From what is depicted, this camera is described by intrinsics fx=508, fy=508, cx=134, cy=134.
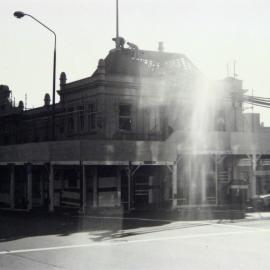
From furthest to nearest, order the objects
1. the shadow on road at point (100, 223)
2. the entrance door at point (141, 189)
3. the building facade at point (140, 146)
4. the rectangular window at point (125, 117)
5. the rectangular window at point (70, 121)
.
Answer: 1. the rectangular window at point (70, 121)
2. the rectangular window at point (125, 117)
3. the entrance door at point (141, 189)
4. the building facade at point (140, 146)
5. the shadow on road at point (100, 223)

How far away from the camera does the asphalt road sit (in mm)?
12562

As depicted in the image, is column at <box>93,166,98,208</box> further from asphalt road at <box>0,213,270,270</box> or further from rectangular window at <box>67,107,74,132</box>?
rectangular window at <box>67,107,74,132</box>

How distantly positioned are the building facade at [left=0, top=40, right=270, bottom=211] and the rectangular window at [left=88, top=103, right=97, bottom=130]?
7 centimetres

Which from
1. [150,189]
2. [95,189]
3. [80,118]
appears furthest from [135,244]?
[80,118]

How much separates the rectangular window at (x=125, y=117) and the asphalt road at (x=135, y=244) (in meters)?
10.8

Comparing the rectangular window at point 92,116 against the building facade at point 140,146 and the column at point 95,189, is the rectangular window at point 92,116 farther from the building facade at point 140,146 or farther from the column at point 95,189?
the column at point 95,189

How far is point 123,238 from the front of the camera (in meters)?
17.2

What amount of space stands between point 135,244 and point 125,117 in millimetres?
18444

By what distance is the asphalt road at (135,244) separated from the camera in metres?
12.6

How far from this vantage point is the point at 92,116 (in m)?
34.1

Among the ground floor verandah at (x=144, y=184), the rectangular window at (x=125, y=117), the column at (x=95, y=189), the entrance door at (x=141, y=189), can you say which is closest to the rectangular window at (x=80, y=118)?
the rectangular window at (x=125, y=117)

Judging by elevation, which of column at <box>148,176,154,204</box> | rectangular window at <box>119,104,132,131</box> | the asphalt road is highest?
rectangular window at <box>119,104,132,131</box>

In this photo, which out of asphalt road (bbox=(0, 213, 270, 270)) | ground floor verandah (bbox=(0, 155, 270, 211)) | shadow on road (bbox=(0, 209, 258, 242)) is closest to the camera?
asphalt road (bbox=(0, 213, 270, 270))

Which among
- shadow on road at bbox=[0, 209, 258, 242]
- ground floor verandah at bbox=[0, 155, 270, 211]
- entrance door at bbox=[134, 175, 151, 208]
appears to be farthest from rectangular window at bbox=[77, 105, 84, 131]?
shadow on road at bbox=[0, 209, 258, 242]
